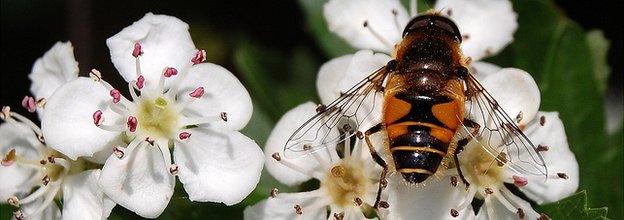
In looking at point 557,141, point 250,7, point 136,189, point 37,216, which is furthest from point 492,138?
point 250,7

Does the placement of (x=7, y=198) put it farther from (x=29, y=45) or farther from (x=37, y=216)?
(x=29, y=45)

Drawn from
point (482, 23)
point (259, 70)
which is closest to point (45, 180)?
point (259, 70)

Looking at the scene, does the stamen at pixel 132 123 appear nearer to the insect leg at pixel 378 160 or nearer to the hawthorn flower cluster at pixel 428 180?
the hawthorn flower cluster at pixel 428 180

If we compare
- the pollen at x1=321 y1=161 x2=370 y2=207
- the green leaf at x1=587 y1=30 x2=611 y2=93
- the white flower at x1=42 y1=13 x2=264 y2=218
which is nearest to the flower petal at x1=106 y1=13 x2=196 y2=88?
the white flower at x1=42 y1=13 x2=264 y2=218

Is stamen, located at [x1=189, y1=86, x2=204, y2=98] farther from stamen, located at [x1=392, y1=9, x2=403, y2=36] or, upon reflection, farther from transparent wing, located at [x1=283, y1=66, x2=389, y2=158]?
stamen, located at [x1=392, y1=9, x2=403, y2=36]

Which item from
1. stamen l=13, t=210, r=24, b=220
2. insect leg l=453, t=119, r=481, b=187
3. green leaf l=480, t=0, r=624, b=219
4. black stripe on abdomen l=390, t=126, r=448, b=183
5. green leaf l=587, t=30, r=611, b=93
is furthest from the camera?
green leaf l=587, t=30, r=611, b=93

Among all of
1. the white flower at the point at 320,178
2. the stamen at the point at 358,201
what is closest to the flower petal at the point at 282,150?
the white flower at the point at 320,178

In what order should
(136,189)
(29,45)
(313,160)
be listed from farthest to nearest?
(29,45) < (313,160) < (136,189)
